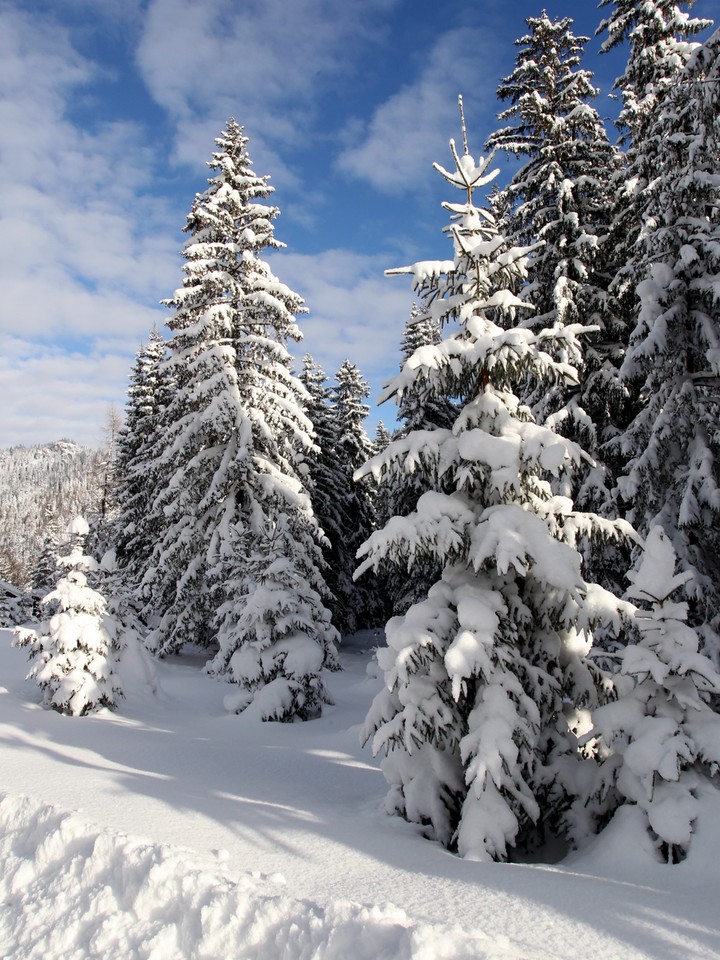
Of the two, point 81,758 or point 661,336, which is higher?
point 661,336

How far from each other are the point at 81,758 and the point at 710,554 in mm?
12183

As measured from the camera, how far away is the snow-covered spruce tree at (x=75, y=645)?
36.5ft

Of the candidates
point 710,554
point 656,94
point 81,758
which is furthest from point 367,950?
point 656,94

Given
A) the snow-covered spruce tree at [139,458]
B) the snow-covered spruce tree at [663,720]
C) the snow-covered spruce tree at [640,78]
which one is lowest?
the snow-covered spruce tree at [663,720]

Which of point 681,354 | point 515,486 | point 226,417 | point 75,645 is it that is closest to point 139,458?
point 226,417

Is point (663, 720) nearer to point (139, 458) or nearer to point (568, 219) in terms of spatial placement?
point (568, 219)

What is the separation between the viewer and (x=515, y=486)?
677 cm

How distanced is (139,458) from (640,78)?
23.2m

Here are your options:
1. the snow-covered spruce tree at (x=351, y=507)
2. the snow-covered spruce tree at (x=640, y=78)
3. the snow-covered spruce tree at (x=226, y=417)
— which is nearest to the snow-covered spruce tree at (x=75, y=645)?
the snow-covered spruce tree at (x=226, y=417)

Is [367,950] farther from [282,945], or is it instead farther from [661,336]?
[661,336]

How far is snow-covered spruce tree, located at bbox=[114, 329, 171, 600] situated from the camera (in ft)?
82.4

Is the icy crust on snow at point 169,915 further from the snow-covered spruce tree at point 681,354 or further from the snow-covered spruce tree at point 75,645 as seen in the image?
the snow-covered spruce tree at point 681,354

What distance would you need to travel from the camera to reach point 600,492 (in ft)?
47.0

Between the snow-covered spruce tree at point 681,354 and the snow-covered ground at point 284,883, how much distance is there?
822 cm
